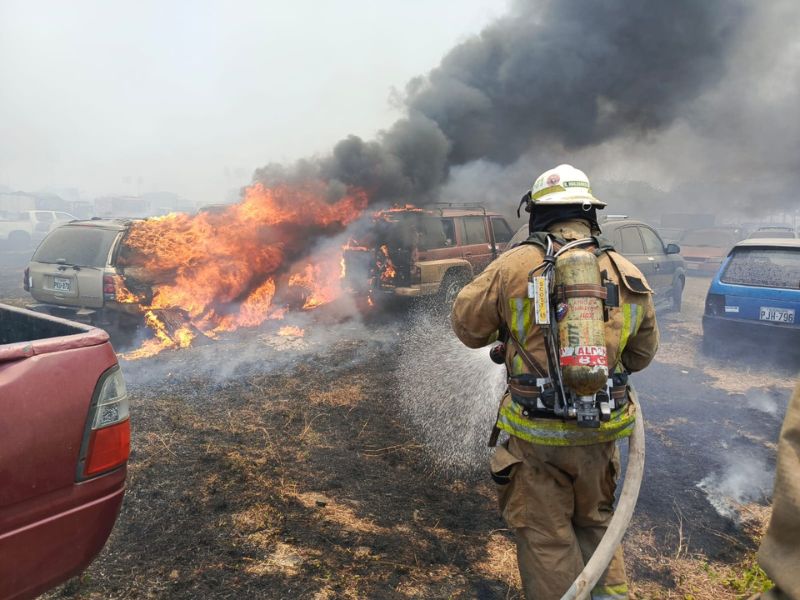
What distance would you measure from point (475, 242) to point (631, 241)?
2.89 meters

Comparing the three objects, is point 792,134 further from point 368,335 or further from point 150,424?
point 150,424

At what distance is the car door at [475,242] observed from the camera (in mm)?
10250

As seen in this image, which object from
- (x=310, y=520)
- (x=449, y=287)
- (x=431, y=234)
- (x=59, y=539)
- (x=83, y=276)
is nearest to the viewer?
(x=59, y=539)

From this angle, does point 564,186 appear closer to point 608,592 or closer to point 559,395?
point 559,395

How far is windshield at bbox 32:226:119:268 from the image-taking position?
7.19 m

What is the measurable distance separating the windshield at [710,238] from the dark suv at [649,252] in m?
8.90

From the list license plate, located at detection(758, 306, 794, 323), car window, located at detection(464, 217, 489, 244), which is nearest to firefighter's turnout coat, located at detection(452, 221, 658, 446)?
license plate, located at detection(758, 306, 794, 323)

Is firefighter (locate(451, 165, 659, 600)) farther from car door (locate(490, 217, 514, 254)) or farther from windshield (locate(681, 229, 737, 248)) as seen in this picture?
windshield (locate(681, 229, 737, 248))

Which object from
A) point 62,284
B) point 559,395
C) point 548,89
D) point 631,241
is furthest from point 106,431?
point 548,89

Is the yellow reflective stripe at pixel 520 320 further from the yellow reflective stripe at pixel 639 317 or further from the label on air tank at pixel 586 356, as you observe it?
the yellow reflective stripe at pixel 639 317

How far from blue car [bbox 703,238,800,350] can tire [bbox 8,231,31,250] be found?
86.7 feet

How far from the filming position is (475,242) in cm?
1048

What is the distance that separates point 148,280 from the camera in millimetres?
7324

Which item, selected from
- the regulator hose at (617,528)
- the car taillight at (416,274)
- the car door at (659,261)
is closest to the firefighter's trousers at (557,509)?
the regulator hose at (617,528)
